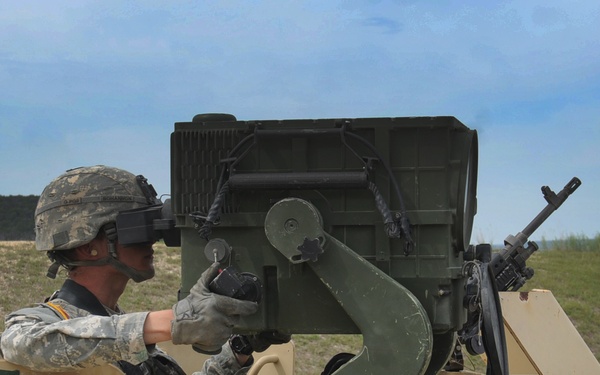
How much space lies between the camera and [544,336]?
20.0 ft

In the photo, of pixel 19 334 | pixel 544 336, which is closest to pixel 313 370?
Answer: pixel 544 336

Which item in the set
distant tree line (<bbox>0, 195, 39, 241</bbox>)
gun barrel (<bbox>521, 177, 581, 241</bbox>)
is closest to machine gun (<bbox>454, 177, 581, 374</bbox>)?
gun barrel (<bbox>521, 177, 581, 241</bbox>)

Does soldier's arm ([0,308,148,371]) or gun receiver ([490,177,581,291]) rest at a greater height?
gun receiver ([490,177,581,291])

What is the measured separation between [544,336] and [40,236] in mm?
4062

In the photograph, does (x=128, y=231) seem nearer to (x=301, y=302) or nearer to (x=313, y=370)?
(x=301, y=302)

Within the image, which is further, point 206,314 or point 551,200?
point 551,200

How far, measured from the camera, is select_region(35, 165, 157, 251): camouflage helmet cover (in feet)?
11.9

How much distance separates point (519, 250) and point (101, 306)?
5583mm

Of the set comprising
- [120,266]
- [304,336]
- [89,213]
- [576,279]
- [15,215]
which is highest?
[15,215]

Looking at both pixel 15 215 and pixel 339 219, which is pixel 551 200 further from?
pixel 15 215

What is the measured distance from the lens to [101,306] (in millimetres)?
3719

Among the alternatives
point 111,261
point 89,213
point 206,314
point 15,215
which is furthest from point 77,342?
point 15,215

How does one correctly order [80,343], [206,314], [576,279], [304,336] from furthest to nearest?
[576,279]
[304,336]
[80,343]
[206,314]

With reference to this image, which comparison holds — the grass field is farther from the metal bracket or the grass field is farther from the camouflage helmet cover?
the metal bracket
